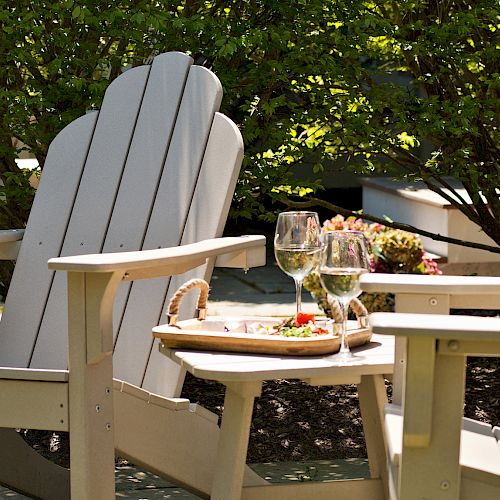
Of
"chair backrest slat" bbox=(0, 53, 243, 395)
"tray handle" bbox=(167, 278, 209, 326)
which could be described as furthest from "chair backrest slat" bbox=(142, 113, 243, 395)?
"tray handle" bbox=(167, 278, 209, 326)

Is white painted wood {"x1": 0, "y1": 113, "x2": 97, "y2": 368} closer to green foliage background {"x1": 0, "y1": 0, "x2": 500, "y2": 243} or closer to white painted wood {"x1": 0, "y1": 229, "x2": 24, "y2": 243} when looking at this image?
white painted wood {"x1": 0, "y1": 229, "x2": 24, "y2": 243}

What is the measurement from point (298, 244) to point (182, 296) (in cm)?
31

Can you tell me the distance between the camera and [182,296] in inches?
110

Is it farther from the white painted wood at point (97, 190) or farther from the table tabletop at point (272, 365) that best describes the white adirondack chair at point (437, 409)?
the white painted wood at point (97, 190)

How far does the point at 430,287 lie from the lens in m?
2.54

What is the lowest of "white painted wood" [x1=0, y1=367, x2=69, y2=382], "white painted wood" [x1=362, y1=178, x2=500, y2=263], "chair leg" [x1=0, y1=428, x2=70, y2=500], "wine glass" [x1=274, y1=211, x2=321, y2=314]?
"chair leg" [x1=0, y1=428, x2=70, y2=500]

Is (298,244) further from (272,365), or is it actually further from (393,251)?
(393,251)

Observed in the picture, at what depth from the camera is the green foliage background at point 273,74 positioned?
4.24 meters

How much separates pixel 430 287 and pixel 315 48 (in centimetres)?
212

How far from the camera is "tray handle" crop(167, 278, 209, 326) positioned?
276cm

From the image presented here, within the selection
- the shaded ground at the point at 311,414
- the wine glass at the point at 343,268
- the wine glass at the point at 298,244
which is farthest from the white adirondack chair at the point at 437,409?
the shaded ground at the point at 311,414

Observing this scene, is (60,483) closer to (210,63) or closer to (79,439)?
(79,439)

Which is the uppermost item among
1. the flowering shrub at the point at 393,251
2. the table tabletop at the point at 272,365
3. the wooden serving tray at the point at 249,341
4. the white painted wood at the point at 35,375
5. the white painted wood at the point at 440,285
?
the flowering shrub at the point at 393,251

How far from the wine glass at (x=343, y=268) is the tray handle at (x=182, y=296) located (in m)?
0.41
